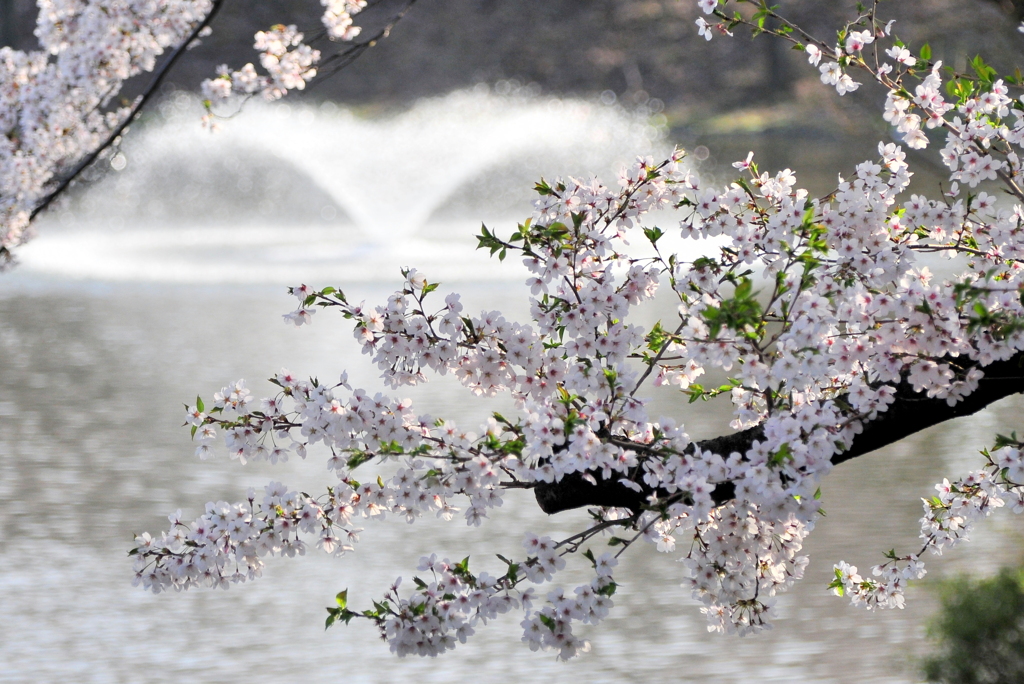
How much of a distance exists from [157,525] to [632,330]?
4021mm

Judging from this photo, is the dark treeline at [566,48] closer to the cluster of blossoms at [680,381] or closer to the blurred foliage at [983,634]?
the blurred foliage at [983,634]

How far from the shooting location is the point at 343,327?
10016mm

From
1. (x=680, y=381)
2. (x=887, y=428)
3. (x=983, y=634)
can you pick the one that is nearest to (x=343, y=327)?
(x=983, y=634)

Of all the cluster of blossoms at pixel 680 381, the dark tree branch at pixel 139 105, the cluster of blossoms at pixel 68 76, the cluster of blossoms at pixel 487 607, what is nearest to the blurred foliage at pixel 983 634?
the cluster of blossoms at pixel 680 381

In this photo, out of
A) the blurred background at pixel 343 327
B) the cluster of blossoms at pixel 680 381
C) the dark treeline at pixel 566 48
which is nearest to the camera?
the cluster of blossoms at pixel 680 381

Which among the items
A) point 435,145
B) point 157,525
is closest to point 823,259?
point 157,525

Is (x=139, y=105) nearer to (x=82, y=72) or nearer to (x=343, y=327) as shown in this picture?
(x=82, y=72)

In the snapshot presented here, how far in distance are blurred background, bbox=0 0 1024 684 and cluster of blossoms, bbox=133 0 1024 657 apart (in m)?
1.07

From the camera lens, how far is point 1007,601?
3537 mm

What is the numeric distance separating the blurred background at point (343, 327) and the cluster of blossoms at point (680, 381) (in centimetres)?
107

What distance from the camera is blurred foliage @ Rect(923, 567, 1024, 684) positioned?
3479 mm

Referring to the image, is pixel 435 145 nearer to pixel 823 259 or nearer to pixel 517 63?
pixel 517 63

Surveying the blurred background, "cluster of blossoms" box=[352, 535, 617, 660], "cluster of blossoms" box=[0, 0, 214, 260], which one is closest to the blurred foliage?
the blurred background

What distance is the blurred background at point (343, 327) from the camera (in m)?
4.48
